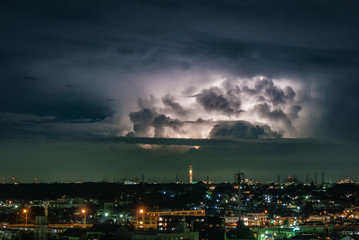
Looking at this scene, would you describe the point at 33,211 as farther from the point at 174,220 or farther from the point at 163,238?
the point at 163,238

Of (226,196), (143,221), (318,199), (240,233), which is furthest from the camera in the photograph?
(226,196)

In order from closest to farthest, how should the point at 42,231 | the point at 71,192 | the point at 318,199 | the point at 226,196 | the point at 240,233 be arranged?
the point at 42,231 < the point at 240,233 < the point at 318,199 < the point at 226,196 < the point at 71,192

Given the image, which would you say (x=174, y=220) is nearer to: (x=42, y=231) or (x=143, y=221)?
(x=143, y=221)

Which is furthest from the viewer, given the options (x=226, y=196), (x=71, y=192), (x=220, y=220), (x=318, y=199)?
(x=71, y=192)

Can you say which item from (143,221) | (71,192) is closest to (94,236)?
(143,221)

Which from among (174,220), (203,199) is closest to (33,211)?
(174,220)

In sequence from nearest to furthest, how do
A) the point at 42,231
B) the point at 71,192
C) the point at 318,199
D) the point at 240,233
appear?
the point at 42,231, the point at 240,233, the point at 318,199, the point at 71,192

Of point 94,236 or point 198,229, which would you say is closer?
point 94,236

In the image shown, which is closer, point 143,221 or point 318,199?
point 143,221
